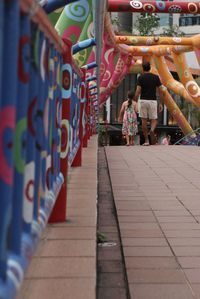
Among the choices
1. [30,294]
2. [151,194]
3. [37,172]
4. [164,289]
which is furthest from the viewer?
[151,194]

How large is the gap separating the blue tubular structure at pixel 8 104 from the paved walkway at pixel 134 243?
0.80m

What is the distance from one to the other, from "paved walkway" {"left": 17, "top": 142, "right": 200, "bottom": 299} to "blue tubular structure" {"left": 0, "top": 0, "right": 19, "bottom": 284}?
2.63 ft

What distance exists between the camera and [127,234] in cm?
341

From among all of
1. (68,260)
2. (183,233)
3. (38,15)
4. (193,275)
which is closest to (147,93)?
(183,233)

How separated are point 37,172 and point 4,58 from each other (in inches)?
23.7

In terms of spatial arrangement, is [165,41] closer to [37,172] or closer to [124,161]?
[124,161]

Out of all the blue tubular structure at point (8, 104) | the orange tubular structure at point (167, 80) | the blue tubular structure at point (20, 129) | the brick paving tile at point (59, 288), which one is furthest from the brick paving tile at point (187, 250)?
the orange tubular structure at point (167, 80)

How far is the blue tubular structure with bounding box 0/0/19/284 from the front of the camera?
1.08 meters

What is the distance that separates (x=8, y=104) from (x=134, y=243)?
87.7 inches

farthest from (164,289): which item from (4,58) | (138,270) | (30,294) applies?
(4,58)

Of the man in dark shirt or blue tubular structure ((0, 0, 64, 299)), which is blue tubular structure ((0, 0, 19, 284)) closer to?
blue tubular structure ((0, 0, 64, 299))

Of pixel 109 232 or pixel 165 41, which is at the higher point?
pixel 165 41

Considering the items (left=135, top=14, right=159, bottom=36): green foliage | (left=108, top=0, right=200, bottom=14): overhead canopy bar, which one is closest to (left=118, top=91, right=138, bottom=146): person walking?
(left=108, top=0, right=200, bottom=14): overhead canopy bar

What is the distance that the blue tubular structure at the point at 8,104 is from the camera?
42.7 inches
